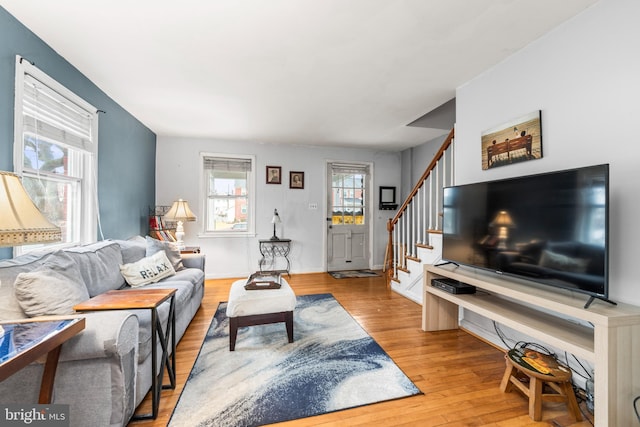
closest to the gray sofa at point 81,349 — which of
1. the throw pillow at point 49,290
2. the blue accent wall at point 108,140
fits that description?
the throw pillow at point 49,290

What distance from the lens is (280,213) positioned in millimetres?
4980

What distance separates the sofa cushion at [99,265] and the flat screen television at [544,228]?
9.91 ft

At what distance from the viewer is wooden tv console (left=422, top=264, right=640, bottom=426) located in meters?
1.28

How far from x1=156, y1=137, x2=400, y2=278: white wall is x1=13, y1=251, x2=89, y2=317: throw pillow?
2973 millimetres

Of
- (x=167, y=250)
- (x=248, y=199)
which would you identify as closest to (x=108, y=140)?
(x=167, y=250)

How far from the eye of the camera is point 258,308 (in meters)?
A: 2.28

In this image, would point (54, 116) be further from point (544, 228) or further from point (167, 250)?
point (544, 228)

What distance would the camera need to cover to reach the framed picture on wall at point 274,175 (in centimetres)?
490

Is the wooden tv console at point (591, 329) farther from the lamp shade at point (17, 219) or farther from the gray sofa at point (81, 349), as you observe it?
the lamp shade at point (17, 219)

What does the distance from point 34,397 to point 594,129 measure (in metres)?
3.34

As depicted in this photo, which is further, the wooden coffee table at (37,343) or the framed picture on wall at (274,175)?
the framed picture on wall at (274,175)

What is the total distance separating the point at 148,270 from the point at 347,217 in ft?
11.8

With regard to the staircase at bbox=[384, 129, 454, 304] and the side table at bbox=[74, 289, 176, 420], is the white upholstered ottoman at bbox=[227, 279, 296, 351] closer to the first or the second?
the side table at bbox=[74, 289, 176, 420]

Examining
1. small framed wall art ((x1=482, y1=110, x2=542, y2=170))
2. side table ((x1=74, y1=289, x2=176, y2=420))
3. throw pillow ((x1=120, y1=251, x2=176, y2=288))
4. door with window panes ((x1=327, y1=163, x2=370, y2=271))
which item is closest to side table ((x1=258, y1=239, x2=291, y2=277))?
door with window panes ((x1=327, y1=163, x2=370, y2=271))
